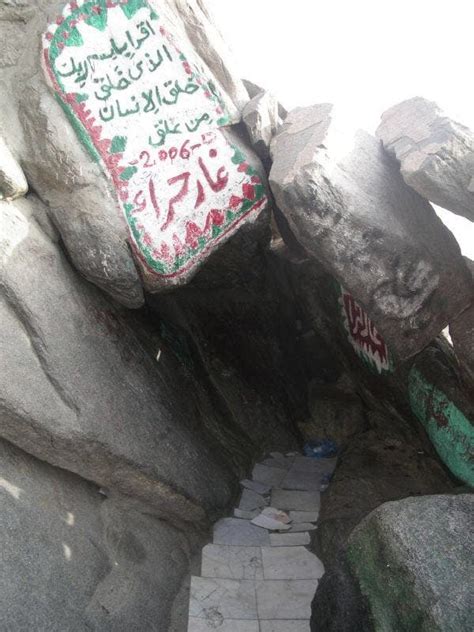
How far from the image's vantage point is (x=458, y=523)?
313cm

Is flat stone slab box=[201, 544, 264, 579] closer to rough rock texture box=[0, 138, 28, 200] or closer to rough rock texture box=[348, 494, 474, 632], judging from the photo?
rough rock texture box=[348, 494, 474, 632]

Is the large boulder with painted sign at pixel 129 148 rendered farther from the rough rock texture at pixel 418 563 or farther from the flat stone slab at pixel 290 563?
the rough rock texture at pixel 418 563

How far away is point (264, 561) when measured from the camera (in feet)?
15.4

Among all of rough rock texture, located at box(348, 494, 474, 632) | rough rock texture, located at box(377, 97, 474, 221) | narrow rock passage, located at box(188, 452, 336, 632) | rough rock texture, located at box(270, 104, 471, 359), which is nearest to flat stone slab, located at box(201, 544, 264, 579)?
narrow rock passage, located at box(188, 452, 336, 632)

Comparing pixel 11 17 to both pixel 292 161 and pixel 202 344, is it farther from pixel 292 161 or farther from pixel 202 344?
pixel 202 344

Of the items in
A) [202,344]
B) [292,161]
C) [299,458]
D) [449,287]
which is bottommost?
[299,458]

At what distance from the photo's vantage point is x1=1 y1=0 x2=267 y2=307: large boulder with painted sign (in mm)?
4438

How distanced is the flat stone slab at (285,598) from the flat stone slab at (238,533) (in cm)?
40

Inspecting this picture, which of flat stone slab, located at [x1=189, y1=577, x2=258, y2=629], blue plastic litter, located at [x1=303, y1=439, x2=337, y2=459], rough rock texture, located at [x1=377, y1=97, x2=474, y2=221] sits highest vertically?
rough rock texture, located at [x1=377, y1=97, x2=474, y2=221]

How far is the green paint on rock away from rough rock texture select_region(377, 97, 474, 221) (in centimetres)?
137

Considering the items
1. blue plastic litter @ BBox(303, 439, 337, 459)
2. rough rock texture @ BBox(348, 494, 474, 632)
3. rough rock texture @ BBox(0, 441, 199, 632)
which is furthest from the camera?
blue plastic litter @ BBox(303, 439, 337, 459)

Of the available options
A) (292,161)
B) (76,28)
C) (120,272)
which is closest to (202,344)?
(120,272)

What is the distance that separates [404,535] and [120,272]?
2.40m

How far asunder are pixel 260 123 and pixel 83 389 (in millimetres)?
2196
